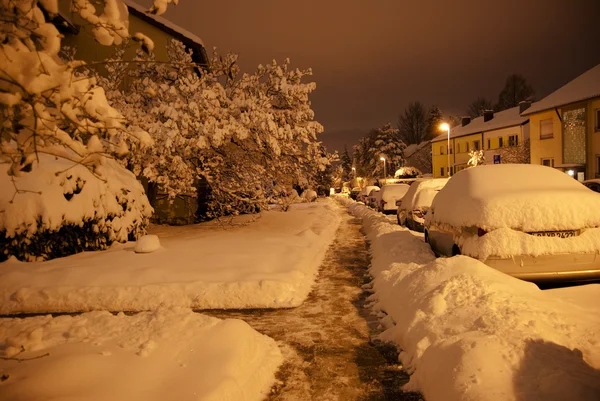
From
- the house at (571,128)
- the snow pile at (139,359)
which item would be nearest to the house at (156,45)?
the snow pile at (139,359)

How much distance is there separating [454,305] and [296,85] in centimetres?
1097

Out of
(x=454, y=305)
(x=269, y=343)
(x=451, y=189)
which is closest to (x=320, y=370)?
(x=269, y=343)

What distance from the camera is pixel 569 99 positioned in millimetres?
27203

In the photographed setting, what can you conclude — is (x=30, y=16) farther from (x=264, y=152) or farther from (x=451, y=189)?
(x=264, y=152)

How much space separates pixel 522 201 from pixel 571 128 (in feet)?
87.8

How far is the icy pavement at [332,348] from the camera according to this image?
383 cm

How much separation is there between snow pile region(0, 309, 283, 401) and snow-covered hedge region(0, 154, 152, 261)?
346 cm

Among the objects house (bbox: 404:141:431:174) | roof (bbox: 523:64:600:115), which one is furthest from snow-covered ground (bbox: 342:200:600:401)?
house (bbox: 404:141:431:174)

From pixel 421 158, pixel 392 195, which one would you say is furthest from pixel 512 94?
pixel 392 195

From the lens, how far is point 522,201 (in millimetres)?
5816

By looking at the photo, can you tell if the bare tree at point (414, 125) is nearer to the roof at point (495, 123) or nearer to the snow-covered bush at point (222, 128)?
the roof at point (495, 123)

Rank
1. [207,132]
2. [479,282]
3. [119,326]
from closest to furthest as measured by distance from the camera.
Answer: [119,326], [479,282], [207,132]

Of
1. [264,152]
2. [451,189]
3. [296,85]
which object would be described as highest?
[296,85]

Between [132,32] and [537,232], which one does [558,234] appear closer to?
[537,232]
